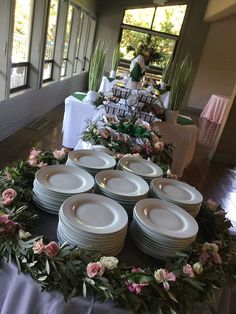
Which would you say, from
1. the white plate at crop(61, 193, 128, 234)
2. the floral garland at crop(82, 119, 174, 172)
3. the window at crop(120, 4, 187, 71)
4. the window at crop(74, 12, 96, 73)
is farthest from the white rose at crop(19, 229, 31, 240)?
the window at crop(120, 4, 187, 71)

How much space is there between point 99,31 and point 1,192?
27.2 feet

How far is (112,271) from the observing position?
0.69 meters

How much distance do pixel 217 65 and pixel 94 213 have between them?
8.38 m

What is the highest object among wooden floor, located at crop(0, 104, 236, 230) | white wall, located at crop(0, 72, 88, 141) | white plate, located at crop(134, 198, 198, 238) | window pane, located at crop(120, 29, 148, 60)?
window pane, located at crop(120, 29, 148, 60)

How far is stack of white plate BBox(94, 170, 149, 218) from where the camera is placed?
3.08 feet

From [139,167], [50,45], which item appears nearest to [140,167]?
[139,167]

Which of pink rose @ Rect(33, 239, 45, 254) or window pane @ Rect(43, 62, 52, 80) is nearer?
pink rose @ Rect(33, 239, 45, 254)

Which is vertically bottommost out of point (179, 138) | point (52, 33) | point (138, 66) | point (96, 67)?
point (179, 138)

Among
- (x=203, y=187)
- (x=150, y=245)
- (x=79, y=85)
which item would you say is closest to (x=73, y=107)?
(x=203, y=187)

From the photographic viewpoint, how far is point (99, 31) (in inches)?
327

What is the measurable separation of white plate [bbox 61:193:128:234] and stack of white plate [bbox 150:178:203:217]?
21cm

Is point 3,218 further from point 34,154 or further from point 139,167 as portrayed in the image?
point 139,167

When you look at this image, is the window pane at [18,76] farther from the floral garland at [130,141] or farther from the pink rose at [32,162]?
the pink rose at [32,162]

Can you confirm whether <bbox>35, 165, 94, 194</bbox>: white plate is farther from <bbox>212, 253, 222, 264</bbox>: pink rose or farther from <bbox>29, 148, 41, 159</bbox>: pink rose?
<bbox>212, 253, 222, 264</bbox>: pink rose
